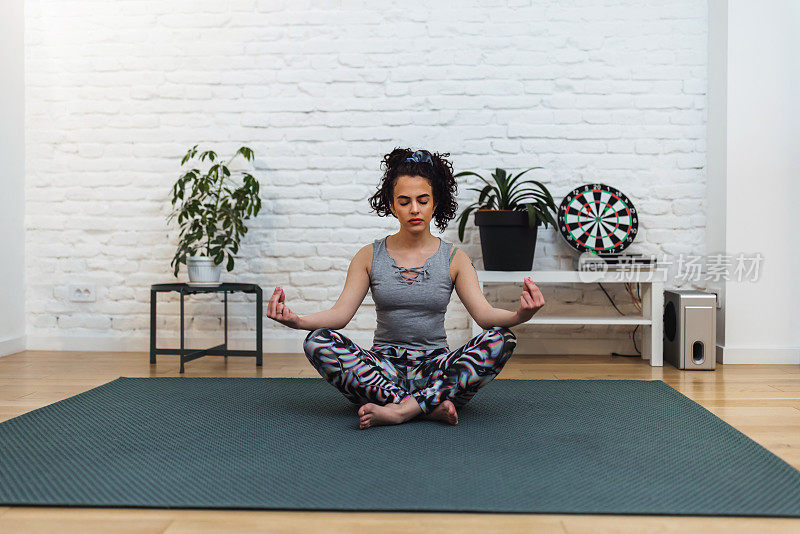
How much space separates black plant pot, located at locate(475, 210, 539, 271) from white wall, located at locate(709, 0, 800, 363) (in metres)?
0.97

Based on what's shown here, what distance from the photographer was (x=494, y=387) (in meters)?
2.48

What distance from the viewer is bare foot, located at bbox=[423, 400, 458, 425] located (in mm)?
1872

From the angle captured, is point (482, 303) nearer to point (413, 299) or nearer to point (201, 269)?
point (413, 299)

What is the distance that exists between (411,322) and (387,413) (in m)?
0.31

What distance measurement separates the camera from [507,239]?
3.04 meters

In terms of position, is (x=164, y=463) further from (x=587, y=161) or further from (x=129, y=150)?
(x=587, y=161)

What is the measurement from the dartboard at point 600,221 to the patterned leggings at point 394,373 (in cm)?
141

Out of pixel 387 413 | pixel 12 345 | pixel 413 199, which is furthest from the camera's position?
pixel 12 345

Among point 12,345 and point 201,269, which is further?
point 12,345

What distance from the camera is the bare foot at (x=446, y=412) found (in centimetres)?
187

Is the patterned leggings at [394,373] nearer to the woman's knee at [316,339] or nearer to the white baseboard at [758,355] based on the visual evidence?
the woman's knee at [316,339]

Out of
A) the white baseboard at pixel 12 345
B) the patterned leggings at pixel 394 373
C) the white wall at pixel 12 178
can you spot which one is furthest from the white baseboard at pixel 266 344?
the patterned leggings at pixel 394 373

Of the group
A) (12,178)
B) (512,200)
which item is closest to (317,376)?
(512,200)

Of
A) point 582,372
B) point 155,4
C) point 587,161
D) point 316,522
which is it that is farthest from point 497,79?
point 316,522
